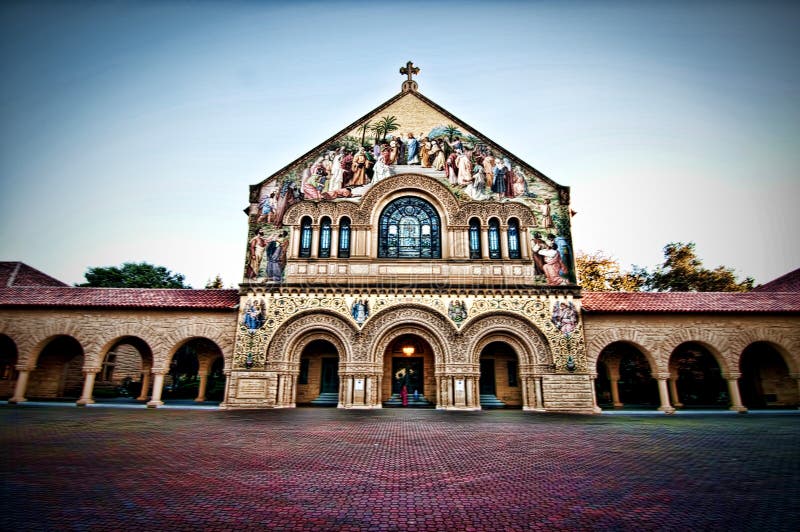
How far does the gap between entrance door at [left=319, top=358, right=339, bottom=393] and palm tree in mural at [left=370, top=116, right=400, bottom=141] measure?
12.1 m

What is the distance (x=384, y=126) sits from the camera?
72.2 feet

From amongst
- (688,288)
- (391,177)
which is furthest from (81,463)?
(688,288)

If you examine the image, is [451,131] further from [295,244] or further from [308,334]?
[308,334]

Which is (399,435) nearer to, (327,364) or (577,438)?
(577,438)

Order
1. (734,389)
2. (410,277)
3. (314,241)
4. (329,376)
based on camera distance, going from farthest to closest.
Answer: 1. (329,376)
2. (314,241)
3. (410,277)
4. (734,389)

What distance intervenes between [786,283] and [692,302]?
951cm

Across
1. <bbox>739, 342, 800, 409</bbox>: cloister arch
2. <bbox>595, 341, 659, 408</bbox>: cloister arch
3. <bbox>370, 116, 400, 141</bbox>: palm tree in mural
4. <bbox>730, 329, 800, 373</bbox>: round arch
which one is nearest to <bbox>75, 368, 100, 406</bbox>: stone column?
<bbox>370, 116, 400, 141</bbox>: palm tree in mural

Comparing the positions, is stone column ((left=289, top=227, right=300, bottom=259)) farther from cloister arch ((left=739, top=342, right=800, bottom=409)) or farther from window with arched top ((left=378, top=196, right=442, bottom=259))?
cloister arch ((left=739, top=342, right=800, bottom=409))

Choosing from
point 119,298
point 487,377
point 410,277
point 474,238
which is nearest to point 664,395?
point 487,377

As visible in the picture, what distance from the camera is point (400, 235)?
2056cm

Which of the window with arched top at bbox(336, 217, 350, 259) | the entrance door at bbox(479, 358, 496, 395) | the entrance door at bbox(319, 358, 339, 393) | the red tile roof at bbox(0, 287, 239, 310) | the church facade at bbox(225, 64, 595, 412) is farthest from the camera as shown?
the entrance door at bbox(319, 358, 339, 393)

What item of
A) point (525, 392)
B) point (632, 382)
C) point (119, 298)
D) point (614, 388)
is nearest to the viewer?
point (525, 392)

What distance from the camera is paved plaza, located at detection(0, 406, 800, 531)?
15.2 feet

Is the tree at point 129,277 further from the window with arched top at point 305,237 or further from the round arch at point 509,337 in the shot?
the round arch at point 509,337
